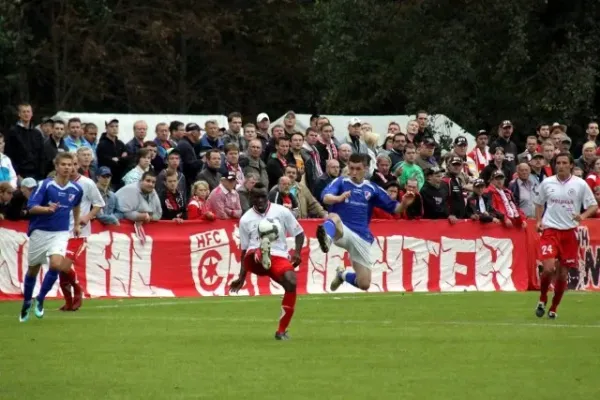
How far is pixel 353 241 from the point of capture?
2131 cm

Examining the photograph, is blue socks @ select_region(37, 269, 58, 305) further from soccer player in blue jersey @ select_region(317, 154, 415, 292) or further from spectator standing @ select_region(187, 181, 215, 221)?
spectator standing @ select_region(187, 181, 215, 221)

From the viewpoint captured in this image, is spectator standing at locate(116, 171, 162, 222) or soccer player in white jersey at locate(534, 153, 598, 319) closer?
soccer player in white jersey at locate(534, 153, 598, 319)

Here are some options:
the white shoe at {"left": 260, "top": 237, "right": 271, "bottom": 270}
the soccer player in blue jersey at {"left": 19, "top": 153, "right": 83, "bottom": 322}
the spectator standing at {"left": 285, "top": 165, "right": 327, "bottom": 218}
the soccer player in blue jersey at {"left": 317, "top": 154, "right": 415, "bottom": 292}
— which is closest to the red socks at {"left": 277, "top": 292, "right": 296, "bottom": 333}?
the white shoe at {"left": 260, "top": 237, "right": 271, "bottom": 270}

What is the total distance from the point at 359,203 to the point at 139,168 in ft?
16.2

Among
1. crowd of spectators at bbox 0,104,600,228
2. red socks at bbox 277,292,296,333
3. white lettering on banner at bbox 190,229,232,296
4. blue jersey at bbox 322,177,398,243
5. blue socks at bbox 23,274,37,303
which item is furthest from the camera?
white lettering on banner at bbox 190,229,232,296

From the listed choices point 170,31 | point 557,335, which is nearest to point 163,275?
point 557,335

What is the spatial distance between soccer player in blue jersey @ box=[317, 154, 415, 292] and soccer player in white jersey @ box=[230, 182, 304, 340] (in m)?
2.97

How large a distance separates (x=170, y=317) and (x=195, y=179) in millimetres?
5963

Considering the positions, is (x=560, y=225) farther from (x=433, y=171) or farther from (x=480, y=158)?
(x=480, y=158)

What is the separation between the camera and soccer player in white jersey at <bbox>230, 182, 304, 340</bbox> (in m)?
17.0

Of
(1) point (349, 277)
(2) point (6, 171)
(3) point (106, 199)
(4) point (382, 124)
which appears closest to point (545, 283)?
(1) point (349, 277)

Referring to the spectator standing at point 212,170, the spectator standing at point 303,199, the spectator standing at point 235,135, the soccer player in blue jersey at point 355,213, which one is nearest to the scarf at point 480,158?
the spectator standing at point 303,199

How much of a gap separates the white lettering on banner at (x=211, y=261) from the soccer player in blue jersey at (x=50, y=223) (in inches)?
181

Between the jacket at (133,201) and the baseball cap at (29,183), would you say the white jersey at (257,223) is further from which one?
the jacket at (133,201)
